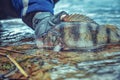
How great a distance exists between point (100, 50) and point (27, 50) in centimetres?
37

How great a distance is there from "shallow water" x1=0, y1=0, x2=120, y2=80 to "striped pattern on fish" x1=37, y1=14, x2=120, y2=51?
17 centimetres

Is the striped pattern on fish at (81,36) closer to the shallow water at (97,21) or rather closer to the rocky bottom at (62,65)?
the rocky bottom at (62,65)

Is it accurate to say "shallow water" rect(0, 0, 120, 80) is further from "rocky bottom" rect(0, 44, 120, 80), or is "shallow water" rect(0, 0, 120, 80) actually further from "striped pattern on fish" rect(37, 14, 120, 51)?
"striped pattern on fish" rect(37, 14, 120, 51)

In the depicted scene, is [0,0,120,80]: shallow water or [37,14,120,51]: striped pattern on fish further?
[37,14,120,51]: striped pattern on fish

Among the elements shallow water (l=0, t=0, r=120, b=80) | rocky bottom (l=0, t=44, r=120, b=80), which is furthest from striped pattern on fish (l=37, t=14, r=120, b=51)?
shallow water (l=0, t=0, r=120, b=80)

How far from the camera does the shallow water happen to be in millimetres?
1206

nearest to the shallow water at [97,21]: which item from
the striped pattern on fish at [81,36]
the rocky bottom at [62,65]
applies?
the rocky bottom at [62,65]

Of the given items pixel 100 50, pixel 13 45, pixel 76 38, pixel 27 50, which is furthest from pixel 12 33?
pixel 100 50

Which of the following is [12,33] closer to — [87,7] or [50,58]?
[50,58]

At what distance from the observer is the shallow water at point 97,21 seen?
1.21 m

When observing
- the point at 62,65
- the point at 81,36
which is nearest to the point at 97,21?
the point at 81,36

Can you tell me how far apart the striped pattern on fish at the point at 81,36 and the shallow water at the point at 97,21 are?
166mm

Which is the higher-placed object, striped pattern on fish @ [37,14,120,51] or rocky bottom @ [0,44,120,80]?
striped pattern on fish @ [37,14,120,51]

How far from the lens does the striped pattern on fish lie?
4.82 feet
